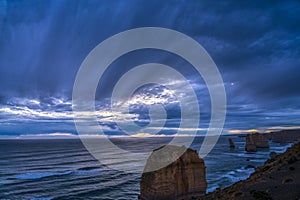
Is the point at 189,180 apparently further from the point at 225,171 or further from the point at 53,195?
the point at 225,171

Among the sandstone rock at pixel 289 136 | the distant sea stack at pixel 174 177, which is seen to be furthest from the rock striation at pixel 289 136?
the distant sea stack at pixel 174 177

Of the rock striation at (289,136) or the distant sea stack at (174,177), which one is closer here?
the distant sea stack at (174,177)

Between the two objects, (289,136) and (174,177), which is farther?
(289,136)

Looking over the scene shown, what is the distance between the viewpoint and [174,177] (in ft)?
98.2

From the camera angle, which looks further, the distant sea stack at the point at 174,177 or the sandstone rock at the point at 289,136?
the sandstone rock at the point at 289,136

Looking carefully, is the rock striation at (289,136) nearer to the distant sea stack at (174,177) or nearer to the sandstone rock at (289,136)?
the sandstone rock at (289,136)

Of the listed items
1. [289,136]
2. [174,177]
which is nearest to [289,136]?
[289,136]

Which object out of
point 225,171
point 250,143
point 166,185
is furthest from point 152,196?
point 250,143

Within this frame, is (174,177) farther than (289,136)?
No

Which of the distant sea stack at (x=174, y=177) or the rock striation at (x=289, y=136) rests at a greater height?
the distant sea stack at (x=174, y=177)

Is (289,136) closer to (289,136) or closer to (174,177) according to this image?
(289,136)

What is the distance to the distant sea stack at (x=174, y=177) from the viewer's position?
2895cm

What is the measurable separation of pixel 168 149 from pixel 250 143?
92088 millimetres

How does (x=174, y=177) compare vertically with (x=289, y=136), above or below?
above
